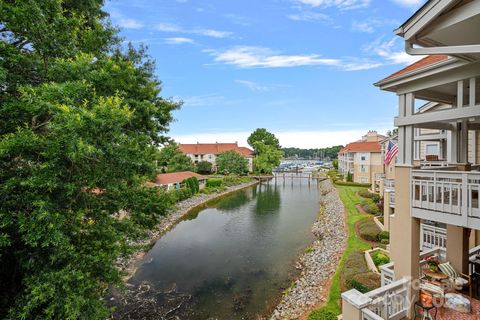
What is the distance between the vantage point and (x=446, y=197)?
5.93 meters

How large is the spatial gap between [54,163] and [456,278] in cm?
993

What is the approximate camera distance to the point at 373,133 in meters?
41.2

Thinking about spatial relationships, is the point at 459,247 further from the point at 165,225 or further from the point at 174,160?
the point at 174,160

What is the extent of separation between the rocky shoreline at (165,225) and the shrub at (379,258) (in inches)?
419

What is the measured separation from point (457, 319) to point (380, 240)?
9.44m

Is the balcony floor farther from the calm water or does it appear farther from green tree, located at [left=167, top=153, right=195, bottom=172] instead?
green tree, located at [left=167, top=153, right=195, bottom=172]

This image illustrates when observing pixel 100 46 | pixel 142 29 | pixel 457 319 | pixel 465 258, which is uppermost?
pixel 142 29

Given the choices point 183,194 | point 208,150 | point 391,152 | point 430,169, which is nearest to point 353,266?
point 430,169

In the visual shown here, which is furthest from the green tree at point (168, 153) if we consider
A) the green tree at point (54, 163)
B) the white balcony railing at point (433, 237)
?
the white balcony railing at point (433, 237)

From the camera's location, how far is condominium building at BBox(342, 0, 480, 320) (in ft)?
14.1

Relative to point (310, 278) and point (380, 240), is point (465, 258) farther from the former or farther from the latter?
point (380, 240)

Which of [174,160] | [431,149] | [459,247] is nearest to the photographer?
[459,247]

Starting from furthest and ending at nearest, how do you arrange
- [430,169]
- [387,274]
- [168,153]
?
1. [168,153]
2. [387,274]
3. [430,169]

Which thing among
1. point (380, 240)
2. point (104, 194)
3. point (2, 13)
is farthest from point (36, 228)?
point (380, 240)
